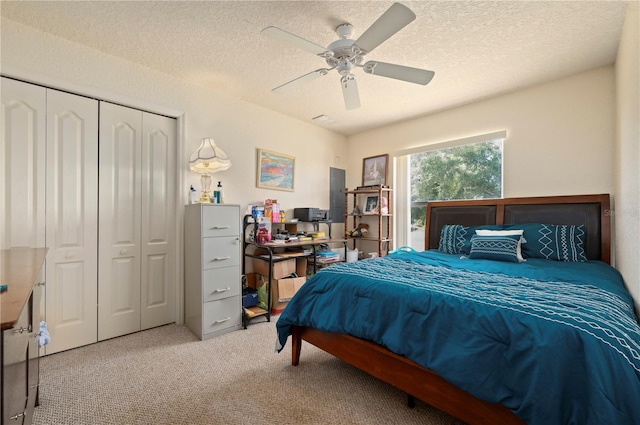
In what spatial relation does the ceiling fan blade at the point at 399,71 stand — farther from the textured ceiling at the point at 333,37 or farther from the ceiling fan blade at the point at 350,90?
the textured ceiling at the point at 333,37

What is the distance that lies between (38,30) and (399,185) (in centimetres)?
402

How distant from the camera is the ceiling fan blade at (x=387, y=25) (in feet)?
4.83

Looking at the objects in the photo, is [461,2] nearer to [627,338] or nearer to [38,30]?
[627,338]

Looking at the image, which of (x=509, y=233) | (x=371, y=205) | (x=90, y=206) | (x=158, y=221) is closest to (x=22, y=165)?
(x=90, y=206)

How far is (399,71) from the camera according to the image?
1995 millimetres

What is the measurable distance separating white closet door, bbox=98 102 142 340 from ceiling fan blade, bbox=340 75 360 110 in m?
1.97

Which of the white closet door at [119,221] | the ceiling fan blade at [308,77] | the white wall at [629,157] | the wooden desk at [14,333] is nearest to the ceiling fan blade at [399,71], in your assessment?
the ceiling fan blade at [308,77]

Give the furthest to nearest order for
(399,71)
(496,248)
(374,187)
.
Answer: (374,187)
(496,248)
(399,71)

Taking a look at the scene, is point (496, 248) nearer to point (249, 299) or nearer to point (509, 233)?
point (509, 233)

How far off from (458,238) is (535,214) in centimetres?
78

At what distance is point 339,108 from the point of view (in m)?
3.68

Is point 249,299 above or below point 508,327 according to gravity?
below

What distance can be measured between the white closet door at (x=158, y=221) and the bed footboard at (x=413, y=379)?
5.67 feet

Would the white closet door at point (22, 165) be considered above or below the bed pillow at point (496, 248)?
above
